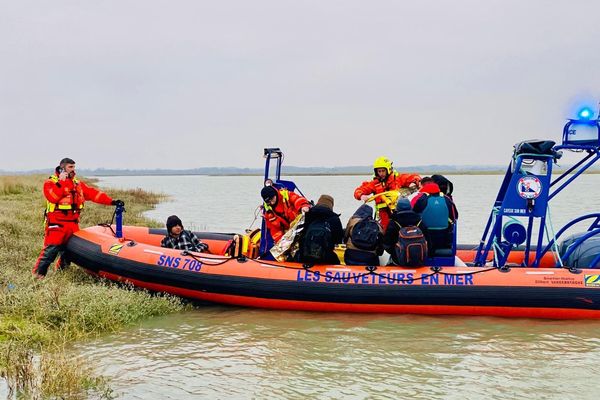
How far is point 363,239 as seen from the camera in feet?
20.5

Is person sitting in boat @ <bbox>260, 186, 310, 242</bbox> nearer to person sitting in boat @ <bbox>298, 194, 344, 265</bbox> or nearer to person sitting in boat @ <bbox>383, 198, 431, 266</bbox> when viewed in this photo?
person sitting in boat @ <bbox>298, 194, 344, 265</bbox>

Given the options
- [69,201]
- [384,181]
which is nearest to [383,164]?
[384,181]

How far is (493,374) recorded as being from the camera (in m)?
4.48

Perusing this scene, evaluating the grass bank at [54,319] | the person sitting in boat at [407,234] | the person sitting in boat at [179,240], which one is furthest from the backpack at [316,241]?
the person sitting in boat at [179,240]

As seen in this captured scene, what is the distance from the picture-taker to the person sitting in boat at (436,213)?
621cm

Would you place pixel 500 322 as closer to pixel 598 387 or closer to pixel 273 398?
pixel 598 387

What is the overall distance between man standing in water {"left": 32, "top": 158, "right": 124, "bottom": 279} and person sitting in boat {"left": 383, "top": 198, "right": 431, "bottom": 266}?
11.3ft

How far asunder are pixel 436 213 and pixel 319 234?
1.26 m

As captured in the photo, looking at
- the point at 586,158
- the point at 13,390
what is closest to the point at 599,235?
the point at 586,158

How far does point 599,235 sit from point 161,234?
5.57 meters

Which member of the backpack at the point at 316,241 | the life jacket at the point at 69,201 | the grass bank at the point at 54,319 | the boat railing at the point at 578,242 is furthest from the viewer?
the life jacket at the point at 69,201

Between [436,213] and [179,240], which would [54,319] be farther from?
[436,213]

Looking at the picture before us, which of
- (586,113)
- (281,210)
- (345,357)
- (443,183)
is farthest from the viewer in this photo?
(281,210)

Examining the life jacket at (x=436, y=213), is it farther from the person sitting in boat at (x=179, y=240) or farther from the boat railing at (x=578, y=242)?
the person sitting in boat at (x=179, y=240)
